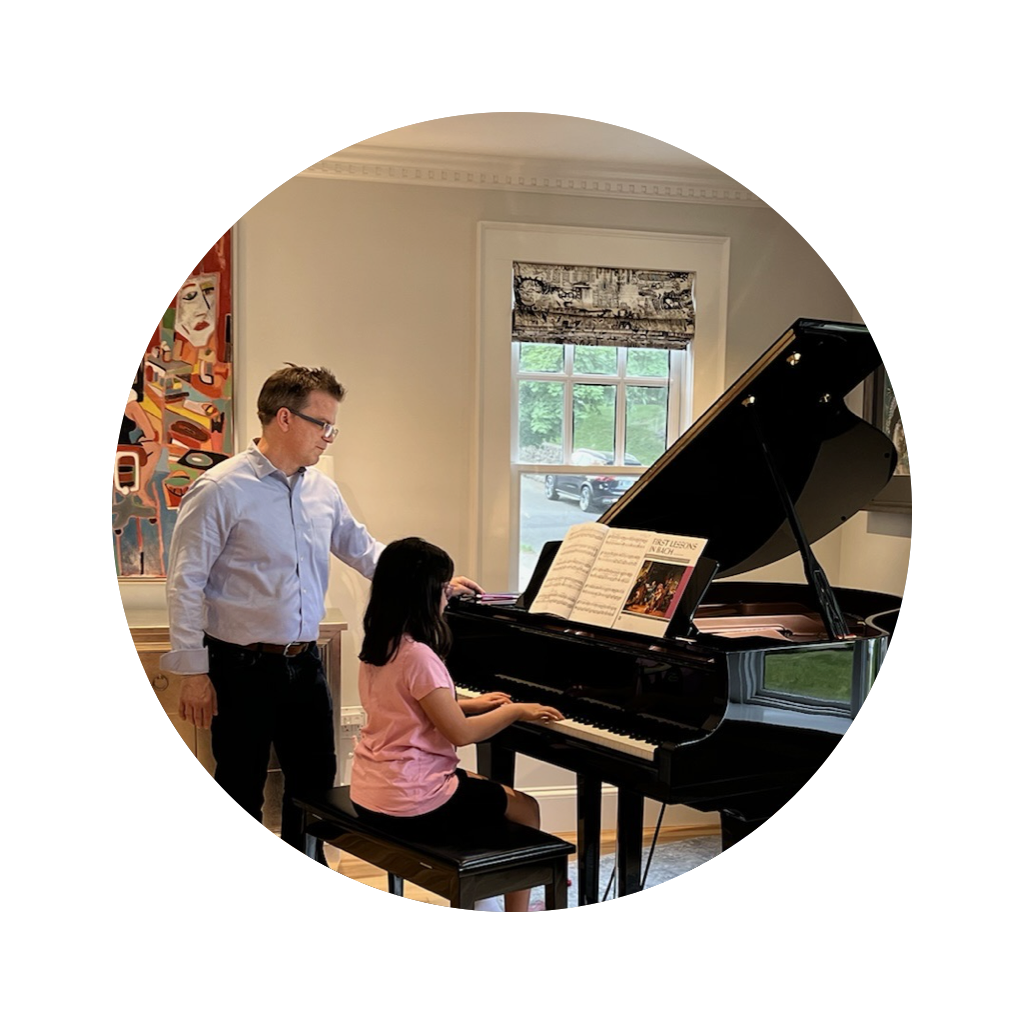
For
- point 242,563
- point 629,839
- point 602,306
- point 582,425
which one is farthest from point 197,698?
point 602,306

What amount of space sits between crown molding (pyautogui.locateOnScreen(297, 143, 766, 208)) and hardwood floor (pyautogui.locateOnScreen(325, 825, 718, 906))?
243 cm

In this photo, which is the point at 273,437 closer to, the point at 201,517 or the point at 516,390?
the point at 201,517

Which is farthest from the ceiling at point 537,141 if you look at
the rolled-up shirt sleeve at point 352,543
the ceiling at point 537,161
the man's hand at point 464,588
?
the man's hand at point 464,588

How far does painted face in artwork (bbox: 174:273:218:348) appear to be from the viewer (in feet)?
12.8

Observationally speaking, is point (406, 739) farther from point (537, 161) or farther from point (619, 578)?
point (537, 161)

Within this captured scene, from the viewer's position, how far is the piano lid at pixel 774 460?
2588mm

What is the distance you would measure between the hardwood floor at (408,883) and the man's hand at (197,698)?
30.5 inches

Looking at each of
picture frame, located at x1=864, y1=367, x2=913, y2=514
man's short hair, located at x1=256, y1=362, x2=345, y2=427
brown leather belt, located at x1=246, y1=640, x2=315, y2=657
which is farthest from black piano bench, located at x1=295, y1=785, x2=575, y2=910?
picture frame, located at x1=864, y1=367, x2=913, y2=514

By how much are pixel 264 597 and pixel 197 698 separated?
31 centimetres

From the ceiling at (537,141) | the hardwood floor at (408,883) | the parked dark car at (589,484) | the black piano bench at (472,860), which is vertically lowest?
the hardwood floor at (408,883)

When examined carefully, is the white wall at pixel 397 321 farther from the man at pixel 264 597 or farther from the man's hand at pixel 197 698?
the man's hand at pixel 197 698

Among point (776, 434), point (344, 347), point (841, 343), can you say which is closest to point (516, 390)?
point (344, 347)

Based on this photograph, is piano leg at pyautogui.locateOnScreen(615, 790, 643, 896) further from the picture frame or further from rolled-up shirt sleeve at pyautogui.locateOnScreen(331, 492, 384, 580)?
the picture frame

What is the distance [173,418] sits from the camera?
3.94m
